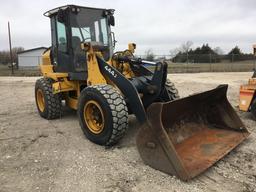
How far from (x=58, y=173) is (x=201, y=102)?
2632 millimetres

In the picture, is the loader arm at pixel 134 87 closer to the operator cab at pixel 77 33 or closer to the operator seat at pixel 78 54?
the operator cab at pixel 77 33

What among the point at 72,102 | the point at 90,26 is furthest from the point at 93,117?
the point at 90,26

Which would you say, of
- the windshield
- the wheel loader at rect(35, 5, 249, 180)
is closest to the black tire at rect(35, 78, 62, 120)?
the wheel loader at rect(35, 5, 249, 180)

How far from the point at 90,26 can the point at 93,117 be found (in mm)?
2123

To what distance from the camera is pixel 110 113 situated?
15.8 feet

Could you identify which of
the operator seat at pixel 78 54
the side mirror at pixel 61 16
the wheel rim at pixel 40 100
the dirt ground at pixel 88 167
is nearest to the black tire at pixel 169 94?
the dirt ground at pixel 88 167

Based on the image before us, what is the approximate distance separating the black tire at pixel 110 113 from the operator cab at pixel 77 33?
122 centimetres

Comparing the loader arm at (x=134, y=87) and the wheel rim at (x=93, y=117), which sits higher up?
the loader arm at (x=134, y=87)

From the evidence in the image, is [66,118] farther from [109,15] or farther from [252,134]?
[252,134]

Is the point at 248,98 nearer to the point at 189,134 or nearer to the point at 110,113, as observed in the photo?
the point at 189,134

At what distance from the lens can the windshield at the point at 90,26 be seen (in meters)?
A: 6.41

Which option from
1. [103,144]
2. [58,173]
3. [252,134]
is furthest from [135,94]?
[252,134]

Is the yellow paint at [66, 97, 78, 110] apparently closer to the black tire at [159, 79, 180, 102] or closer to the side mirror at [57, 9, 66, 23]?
the side mirror at [57, 9, 66, 23]

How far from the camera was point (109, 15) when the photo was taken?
22.7 ft
